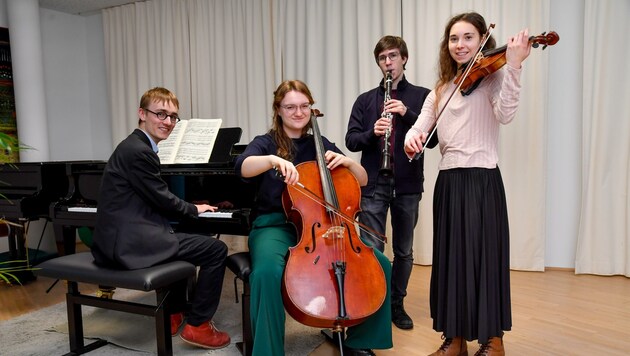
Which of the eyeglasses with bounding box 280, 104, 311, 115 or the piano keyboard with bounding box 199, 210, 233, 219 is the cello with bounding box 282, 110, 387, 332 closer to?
the eyeglasses with bounding box 280, 104, 311, 115

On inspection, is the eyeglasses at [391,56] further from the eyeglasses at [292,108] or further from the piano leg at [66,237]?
the piano leg at [66,237]

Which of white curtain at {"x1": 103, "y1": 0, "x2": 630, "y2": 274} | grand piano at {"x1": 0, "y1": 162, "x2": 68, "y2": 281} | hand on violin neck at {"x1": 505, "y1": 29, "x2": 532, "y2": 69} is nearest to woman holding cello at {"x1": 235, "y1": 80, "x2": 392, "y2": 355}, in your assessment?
hand on violin neck at {"x1": 505, "y1": 29, "x2": 532, "y2": 69}

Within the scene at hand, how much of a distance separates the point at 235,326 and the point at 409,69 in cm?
239

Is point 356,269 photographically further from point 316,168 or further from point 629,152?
point 629,152

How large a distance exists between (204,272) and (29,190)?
184 cm

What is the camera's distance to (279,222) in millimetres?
2189

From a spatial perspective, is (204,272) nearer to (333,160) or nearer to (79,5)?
(333,160)

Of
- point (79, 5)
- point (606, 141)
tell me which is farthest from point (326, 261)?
point (79, 5)

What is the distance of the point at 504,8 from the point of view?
337 cm

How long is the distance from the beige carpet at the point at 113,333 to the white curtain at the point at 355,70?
169 cm

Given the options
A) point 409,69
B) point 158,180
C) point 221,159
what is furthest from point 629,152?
point 158,180

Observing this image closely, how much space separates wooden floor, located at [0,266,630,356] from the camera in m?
2.25

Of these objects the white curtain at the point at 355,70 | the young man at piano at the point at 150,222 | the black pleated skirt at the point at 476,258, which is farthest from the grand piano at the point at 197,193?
the white curtain at the point at 355,70

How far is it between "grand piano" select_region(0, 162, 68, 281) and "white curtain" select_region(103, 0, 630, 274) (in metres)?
1.81
